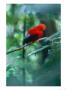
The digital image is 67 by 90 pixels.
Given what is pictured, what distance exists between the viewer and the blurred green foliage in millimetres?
1783

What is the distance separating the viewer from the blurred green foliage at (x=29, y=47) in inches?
70.2

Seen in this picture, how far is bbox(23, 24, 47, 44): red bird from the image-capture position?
179cm

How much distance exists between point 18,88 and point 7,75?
13 centimetres

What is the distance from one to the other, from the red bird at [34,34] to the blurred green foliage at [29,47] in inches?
1.1

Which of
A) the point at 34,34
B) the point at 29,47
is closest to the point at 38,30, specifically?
the point at 34,34

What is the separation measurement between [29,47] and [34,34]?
0.10 m

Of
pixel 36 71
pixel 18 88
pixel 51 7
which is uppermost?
pixel 51 7

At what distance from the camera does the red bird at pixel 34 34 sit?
70.3 inches

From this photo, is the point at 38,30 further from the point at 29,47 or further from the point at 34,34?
the point at 29,47

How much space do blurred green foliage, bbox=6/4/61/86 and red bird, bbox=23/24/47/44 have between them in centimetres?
3

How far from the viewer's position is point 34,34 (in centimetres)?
179

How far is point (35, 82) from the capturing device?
1791 mm
